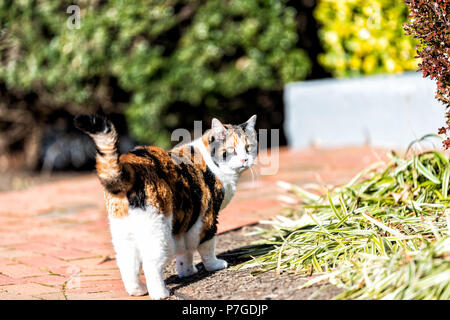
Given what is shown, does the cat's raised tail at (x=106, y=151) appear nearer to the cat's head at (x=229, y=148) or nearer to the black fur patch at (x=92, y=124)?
the black fur patch at (x=92, y=124)

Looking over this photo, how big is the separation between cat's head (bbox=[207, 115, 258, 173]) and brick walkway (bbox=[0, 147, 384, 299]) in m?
0.84

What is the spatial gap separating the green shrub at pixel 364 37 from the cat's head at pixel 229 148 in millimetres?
4689

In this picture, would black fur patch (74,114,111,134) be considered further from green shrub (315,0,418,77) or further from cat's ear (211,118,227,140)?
green shrub (315,0,418,77)

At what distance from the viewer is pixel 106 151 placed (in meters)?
2.58

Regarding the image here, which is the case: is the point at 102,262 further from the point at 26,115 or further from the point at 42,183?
the point at 26,115

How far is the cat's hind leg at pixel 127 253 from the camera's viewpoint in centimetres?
271

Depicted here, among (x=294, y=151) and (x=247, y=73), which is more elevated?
(x=247, y=73)

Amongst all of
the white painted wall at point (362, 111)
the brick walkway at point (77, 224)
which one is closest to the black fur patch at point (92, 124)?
the brick walkway at point (77, 224)

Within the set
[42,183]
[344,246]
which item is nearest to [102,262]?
[344,246]

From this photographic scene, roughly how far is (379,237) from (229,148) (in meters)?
0.92

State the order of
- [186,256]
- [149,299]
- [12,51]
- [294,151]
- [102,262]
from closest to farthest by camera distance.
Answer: [149,299], [186,256], [102,262], [12,51], [294,151]

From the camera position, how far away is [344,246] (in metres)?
2.92

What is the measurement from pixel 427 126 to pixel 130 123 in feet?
12.7

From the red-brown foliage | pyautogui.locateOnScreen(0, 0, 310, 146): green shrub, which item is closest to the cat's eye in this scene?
the red-brown foliage
